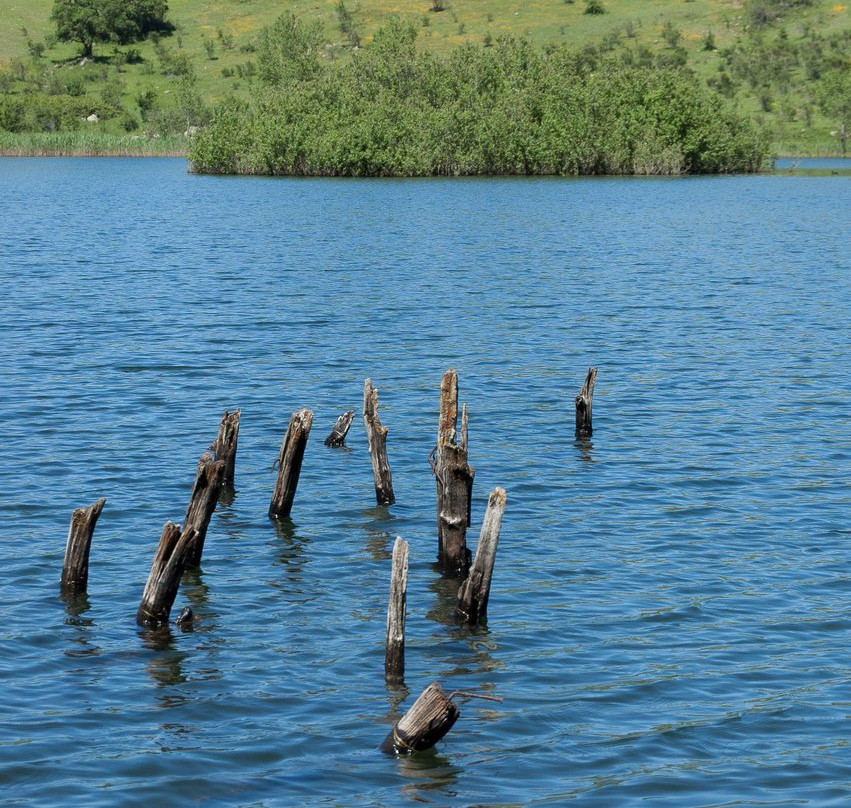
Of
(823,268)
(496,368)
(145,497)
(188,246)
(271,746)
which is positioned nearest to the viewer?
(271,746)

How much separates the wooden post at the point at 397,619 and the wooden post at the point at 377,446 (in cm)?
543

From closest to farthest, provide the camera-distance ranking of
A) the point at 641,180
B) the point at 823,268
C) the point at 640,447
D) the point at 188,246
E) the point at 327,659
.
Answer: the point at 327,659
the point at 640,447
the point at 823,268
the point at 188,246
the point at 641,180

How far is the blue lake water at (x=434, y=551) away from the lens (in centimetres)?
1093

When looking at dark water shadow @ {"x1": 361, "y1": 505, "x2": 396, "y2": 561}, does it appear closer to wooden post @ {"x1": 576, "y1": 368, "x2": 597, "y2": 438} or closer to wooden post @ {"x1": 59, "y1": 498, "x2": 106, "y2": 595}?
wooden post @ {"x1": 59, "y1": 498, "x2": 106, "y2": 595}

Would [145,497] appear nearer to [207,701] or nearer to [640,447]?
[207,701]

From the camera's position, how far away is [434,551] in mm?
16500

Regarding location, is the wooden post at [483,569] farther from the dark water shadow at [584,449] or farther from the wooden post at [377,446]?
the dark water shadow at [584,449]

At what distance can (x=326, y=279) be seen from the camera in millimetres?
47312

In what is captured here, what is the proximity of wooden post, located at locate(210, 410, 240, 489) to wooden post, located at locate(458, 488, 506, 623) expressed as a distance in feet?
17.0

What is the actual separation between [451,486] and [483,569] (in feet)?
4.15

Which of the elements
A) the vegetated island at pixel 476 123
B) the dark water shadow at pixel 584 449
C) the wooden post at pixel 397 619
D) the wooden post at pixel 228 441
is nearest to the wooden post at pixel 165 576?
the wooden post at pixel 397 619

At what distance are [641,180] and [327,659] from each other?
104 meters

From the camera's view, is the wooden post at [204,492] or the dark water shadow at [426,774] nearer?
the dark water shadow at [426,774]

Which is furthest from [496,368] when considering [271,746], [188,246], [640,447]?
[188,246]
